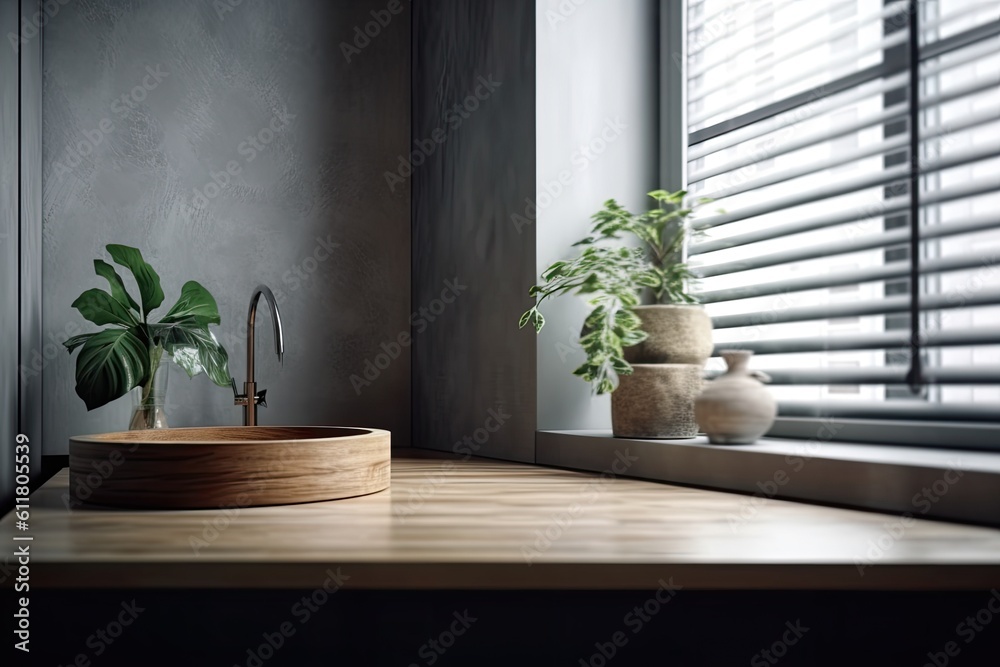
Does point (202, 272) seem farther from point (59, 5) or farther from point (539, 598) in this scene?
point (539, 598)

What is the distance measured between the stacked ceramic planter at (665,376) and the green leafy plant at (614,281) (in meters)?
0.03

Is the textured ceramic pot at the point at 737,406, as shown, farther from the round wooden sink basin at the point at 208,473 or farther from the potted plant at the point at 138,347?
the potted plant at the point at 138,347

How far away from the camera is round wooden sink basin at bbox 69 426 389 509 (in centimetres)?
103

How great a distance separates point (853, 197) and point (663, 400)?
424 millimetres

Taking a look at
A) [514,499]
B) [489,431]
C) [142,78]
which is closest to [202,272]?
[142,78]

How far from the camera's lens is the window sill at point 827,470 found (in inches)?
35.7

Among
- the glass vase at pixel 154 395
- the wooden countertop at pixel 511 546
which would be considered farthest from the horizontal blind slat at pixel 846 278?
the glass vase at pixel 154 395

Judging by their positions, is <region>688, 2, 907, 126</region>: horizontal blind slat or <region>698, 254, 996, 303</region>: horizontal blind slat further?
<region>688, 2, 907, 126</region>: horizontal blind slat

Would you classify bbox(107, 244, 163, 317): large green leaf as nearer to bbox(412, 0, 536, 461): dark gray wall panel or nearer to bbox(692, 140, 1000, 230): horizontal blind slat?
bbox(412, 0, 536, 461): dark gray wall panel

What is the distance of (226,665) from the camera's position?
0.84 metres

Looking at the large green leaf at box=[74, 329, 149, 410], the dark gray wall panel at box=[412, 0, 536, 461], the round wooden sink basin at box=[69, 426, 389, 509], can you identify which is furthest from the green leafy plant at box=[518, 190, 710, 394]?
the large green leaf at box=[74, 329, 149, 410]

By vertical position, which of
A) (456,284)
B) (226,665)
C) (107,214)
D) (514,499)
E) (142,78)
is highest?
(142,78)

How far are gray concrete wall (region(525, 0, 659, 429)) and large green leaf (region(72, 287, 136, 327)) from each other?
0.88m

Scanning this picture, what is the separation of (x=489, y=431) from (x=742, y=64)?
86 cm
